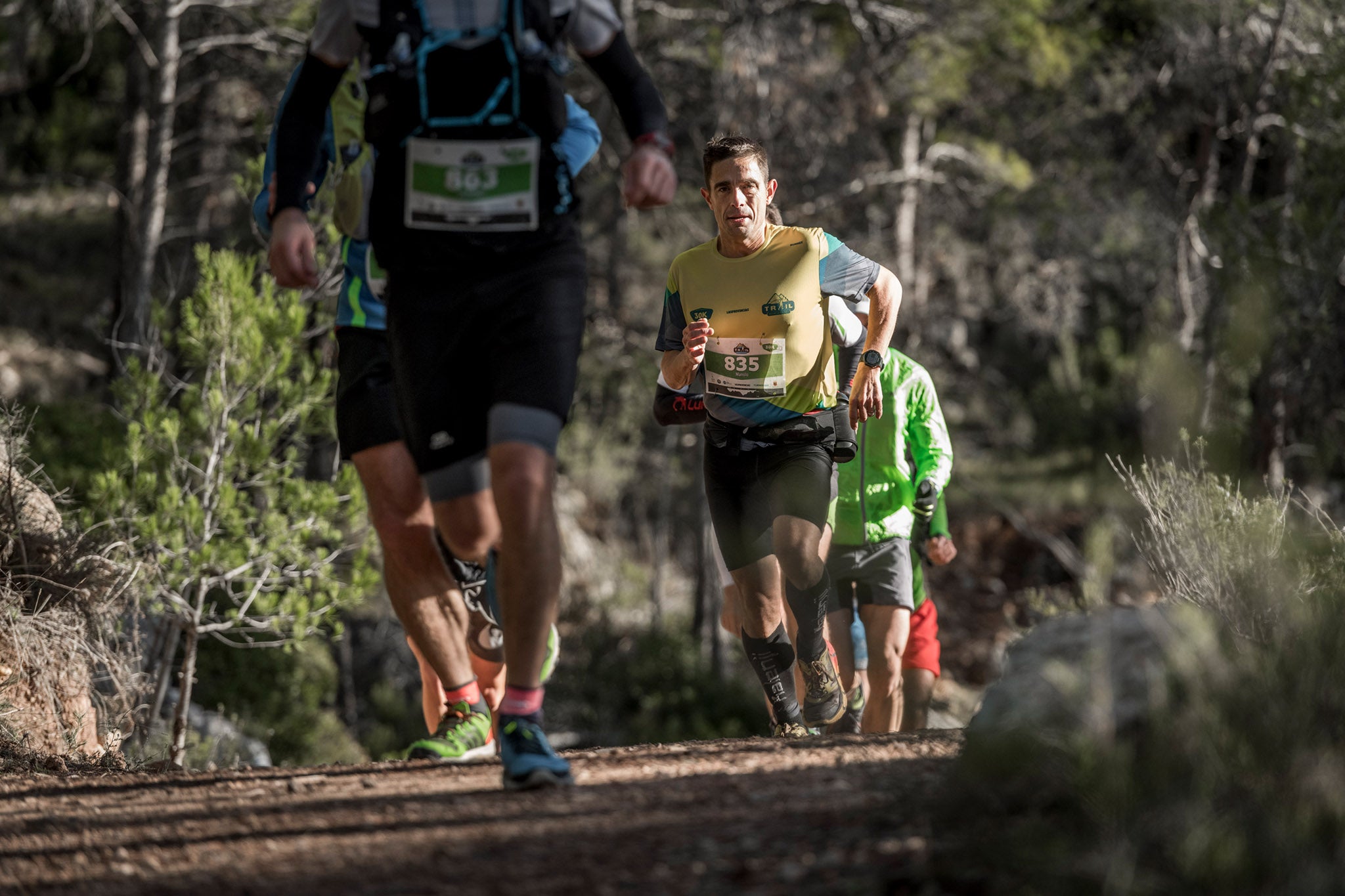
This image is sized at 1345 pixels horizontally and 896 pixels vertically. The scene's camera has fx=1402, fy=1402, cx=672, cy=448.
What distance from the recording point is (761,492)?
17.7 feet

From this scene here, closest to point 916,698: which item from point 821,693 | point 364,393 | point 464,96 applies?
point 821,693

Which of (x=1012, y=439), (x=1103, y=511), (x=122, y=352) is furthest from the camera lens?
(x=1012, y=439)

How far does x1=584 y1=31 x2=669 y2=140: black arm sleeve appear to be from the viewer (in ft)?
11.7

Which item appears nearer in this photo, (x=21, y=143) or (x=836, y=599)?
(x=836, y=599)

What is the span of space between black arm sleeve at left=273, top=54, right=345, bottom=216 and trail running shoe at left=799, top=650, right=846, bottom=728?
2855mm

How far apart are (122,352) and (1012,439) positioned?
53.0 feet

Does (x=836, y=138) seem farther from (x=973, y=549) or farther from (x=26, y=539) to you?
(x=26, y=539)

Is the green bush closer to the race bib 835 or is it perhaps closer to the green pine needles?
the race bib 835

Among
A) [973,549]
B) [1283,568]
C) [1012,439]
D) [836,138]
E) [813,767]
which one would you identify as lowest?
[973,549]

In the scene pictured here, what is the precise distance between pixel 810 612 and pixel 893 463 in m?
1.24

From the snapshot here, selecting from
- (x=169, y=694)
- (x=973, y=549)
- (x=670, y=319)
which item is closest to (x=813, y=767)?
(x=670, y=319)

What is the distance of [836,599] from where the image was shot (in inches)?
259

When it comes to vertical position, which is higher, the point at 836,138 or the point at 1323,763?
the point at 836,138

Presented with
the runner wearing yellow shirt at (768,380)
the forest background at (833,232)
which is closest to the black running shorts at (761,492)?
the runner wearing yellow shirt at (768,380)
